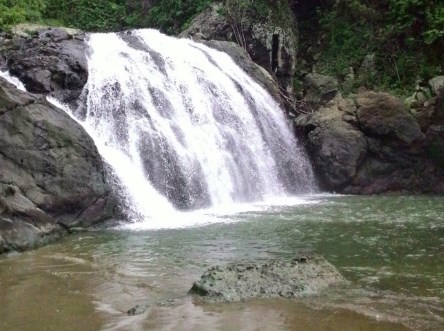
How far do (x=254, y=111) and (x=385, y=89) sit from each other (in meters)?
5.44

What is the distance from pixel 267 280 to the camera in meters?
6.72

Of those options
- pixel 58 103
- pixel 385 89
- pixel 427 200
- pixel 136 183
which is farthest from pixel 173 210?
pixel 385 89

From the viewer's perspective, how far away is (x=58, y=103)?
14.4 m

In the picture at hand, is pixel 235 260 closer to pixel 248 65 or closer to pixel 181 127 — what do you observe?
pixel 181 127

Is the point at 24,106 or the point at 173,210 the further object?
the point at 173,210

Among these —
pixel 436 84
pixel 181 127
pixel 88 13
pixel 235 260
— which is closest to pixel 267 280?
pixel 235 260

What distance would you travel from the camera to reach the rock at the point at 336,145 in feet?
59.3

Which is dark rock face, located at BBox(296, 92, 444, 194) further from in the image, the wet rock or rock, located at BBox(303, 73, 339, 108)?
the wet rock

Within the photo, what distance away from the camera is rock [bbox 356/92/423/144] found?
17.7m

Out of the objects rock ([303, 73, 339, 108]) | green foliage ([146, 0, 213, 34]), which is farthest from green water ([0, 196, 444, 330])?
green foliage ([146, 0, 213, 34])

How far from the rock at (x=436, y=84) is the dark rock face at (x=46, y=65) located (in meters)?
11.3

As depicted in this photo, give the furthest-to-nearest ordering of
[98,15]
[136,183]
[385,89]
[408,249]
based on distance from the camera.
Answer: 1. [98,15]
2. [385,89]
3. [136,183]
4. [408,249]

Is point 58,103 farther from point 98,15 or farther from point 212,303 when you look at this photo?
point 98,15

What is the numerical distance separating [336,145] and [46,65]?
31.1ft
